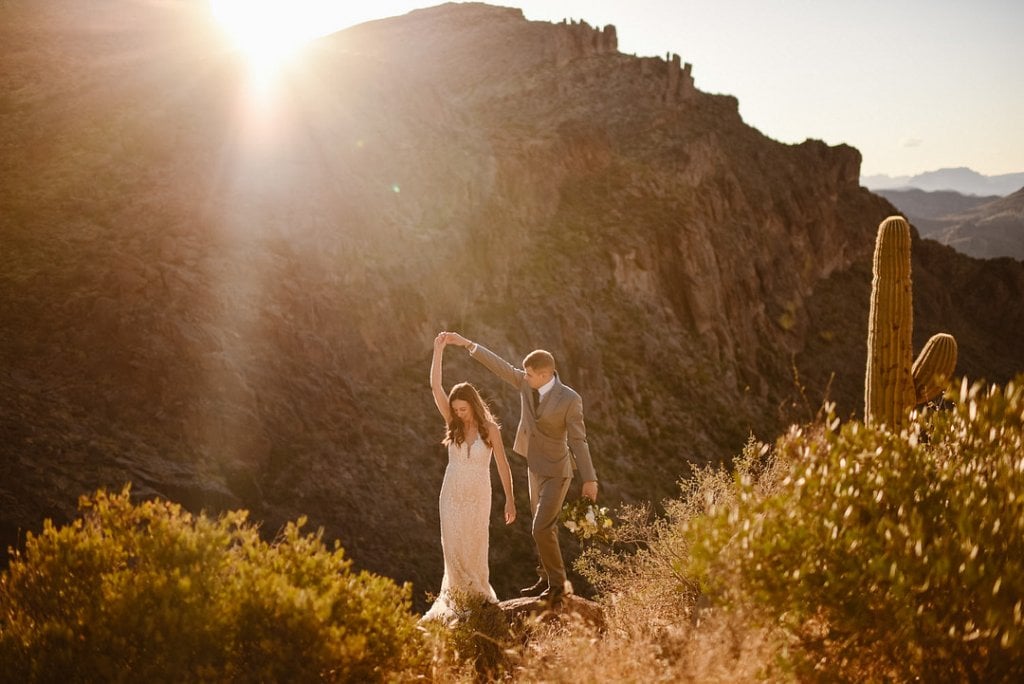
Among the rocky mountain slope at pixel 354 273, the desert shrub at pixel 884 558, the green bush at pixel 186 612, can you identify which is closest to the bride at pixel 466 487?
the green bush at pixel 186 612

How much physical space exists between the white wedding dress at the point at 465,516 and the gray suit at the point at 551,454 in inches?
17.5

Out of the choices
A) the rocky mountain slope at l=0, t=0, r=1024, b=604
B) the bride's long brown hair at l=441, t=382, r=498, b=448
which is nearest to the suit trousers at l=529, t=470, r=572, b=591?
the bride's long brown hair at l=441, t=382, r=498, b=448

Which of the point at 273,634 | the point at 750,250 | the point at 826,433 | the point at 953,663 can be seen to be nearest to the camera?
the point at 953,663

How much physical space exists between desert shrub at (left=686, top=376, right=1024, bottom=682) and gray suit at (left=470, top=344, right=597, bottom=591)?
2539 mm

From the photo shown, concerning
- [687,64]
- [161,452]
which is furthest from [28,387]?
[687,64]

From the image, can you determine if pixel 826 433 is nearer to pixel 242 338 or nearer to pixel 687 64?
pixel 242 338

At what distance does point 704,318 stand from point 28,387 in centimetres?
3382

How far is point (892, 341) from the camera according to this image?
33.9ft

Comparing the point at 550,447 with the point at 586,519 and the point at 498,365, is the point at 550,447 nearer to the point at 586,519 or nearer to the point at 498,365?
the point at 586,519

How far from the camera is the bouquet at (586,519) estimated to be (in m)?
6.62

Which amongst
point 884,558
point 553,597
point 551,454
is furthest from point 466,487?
point 884,558

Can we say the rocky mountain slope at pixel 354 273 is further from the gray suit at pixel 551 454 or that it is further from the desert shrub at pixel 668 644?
the desert shrub at pixel 668 644

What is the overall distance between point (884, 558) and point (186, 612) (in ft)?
12.5

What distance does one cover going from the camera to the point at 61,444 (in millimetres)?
14250
